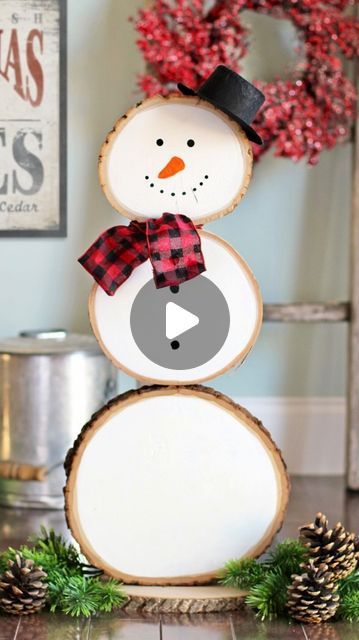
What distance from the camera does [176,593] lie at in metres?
2.07

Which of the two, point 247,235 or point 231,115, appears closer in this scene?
point 231,115

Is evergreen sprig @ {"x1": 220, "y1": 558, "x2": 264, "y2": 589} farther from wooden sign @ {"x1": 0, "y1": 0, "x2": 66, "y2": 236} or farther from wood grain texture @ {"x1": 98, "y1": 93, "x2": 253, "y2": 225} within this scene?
wooden sign @ {"x1": 0, "y1": 0, "x2": 66, "y2": 236}

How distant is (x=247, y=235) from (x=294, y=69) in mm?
506

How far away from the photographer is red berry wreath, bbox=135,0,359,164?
9.86 feet

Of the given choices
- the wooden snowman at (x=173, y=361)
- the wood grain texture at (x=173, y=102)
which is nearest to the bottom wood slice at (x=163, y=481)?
the wooden snowman at (x=173, y=361)

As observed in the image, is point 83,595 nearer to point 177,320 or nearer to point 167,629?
point 167,629

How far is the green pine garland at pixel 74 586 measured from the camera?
2.05 m

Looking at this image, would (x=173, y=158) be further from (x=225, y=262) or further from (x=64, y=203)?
(x=64, y=203)

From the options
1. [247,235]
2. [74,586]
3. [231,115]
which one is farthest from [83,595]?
[247,235]

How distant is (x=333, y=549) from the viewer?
208cm

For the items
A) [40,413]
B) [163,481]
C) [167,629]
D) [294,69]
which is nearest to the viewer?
[167,629]

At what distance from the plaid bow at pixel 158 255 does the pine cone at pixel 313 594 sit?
0.58 meters

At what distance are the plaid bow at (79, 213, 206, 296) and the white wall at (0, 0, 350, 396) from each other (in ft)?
4.13

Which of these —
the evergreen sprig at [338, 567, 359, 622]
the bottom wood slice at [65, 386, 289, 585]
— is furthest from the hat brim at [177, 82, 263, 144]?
the evergreen sprig at [338, 567, 359, 622]
